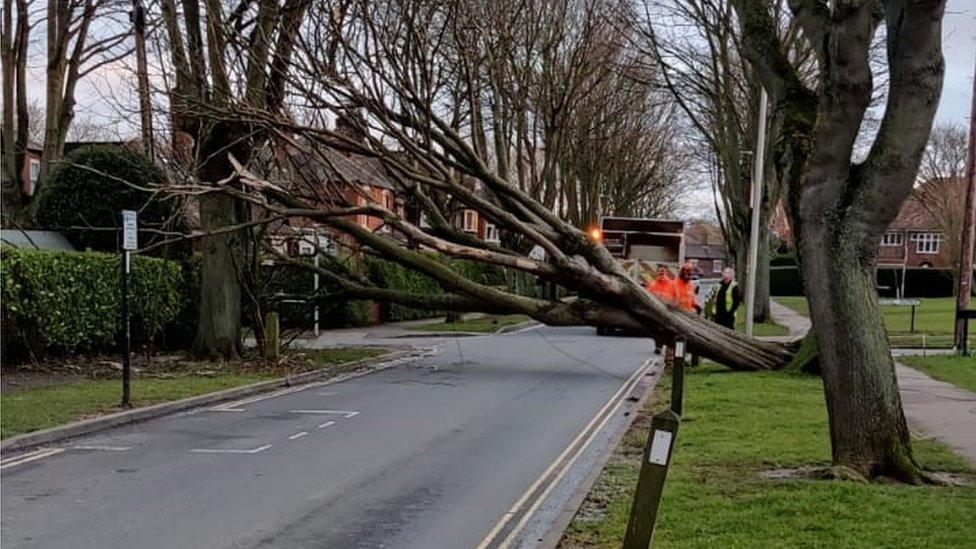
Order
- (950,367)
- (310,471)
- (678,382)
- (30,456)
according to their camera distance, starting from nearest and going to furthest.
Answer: (678,382), (310,471), (30,456), (950,367)

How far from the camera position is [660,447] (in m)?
5.25

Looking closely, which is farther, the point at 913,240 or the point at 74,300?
the point at 913,240

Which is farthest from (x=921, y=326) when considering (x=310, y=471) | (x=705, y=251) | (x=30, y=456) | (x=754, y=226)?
(x=705, y=251)

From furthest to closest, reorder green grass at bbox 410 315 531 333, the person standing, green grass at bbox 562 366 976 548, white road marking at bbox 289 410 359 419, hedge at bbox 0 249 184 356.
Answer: green grass at bbox 410 315 531 333
the person standing
hedge at bbox 0 249 184 356
white road marking at bbox 289 410 359 419
green grass at bbox 562 366 976 548

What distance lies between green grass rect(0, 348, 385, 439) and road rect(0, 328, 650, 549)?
79cm

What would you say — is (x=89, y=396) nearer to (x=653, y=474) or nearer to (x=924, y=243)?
(x=653, y=474)

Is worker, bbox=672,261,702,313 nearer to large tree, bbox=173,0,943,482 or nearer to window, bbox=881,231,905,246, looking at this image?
large tree, bbox=173,0,943,482

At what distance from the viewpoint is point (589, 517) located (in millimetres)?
7602

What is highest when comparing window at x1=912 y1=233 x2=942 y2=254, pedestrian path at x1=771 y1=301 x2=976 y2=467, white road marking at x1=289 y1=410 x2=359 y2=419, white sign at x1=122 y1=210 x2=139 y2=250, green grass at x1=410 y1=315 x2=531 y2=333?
window at x1=912 y1=233 x2=942 y2=254

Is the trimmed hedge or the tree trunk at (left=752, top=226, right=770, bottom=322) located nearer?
the trimmed hedge

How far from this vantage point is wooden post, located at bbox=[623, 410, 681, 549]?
522 cm

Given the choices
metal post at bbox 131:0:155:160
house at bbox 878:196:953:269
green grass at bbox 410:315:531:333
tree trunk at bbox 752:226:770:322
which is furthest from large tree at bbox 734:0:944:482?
house at bbox 878:196:953:269

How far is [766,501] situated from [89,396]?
10404 millimetres

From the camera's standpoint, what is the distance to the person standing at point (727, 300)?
19.9 m
